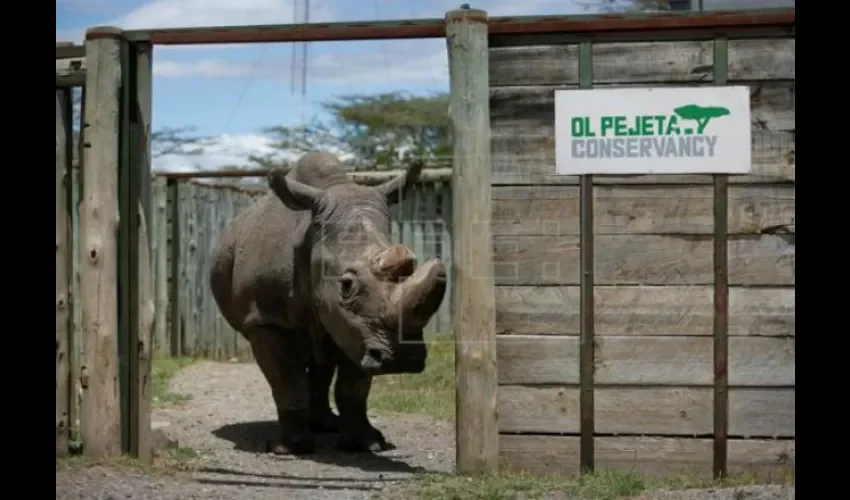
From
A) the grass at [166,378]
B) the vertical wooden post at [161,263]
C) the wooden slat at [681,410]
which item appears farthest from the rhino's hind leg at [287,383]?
the vertical wooden post at [161,263]

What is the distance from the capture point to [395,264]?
7219mm

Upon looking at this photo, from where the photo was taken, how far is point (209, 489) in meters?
6.61

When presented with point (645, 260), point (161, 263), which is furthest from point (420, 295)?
point (161, 263)

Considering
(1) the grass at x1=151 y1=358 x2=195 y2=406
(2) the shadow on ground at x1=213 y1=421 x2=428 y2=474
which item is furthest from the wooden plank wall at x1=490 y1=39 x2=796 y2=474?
(1) the grass at x1=151 y1=358 x2=195 y2=406

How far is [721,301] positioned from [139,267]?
322 centimetres

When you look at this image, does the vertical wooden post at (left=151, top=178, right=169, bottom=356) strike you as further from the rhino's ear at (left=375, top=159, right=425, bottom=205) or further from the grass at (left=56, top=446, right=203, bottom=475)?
the grass at (left=56, top=446, right=203, bottom=475)

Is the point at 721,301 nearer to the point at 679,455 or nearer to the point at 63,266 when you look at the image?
the point at 679,455

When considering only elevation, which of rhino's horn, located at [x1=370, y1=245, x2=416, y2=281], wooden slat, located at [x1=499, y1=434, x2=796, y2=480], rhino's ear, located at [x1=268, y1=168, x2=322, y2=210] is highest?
rhino's ear, located at [x1=268, y1=168, x2=322, y2=210]

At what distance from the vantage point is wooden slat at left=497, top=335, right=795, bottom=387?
6656mm

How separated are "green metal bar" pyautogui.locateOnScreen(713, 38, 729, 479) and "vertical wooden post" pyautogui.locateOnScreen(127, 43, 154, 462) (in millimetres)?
3129

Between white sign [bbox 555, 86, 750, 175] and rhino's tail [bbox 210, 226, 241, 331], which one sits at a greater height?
white sign [bbox 555, 86, 750, 175]

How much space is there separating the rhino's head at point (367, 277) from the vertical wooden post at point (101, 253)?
47.0 inches

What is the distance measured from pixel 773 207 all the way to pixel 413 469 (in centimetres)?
264

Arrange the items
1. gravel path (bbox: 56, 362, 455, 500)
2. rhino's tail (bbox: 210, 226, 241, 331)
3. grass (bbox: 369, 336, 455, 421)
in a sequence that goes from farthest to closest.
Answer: grass (bbox: 369, 336, 455, 421)
rhino's tail (bbox: 210, 226, 241, 331)
gravel path (bbox: 56, 362, 455, 500)
